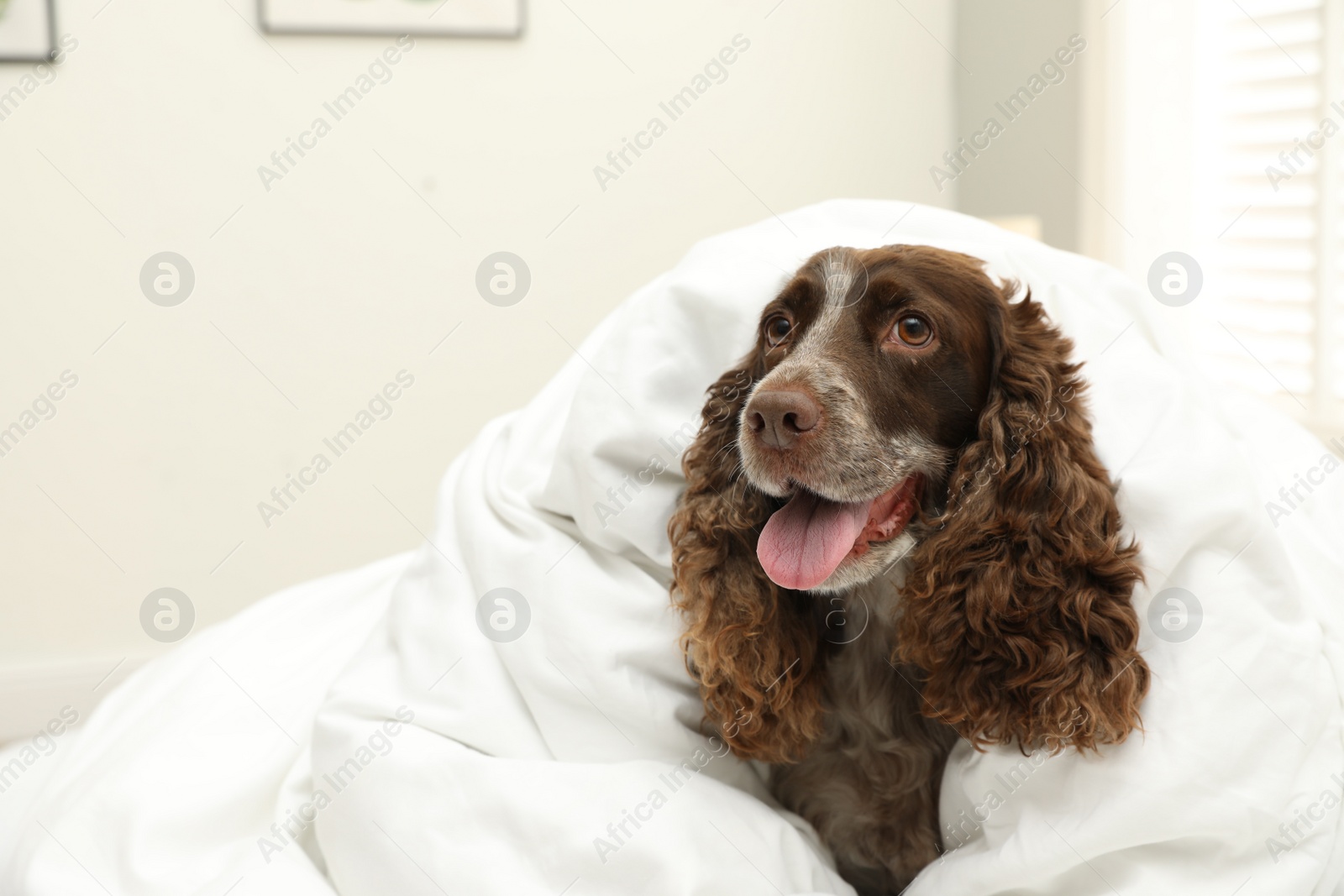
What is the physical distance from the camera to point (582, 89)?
3768mm

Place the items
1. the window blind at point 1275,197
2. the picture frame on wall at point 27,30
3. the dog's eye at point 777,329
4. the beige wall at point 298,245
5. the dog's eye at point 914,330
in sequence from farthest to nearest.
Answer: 1. the beige wall at point 298,245
2. the picture frame on wall at point 27,30
3. the window blind at point 1275,197
4. the dog's eye at point 777,329
5. the dog's eye at point 914,330

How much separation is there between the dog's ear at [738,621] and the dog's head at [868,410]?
78mm

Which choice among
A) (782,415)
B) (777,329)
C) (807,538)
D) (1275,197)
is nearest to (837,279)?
(777,329)

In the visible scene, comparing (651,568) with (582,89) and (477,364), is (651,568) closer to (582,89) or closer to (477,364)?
(477,364)

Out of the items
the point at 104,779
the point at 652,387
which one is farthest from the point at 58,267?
the point at 652,387

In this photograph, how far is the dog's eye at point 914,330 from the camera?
4.46ft

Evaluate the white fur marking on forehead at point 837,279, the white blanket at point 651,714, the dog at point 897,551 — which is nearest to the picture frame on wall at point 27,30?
the white blanket at point 651,714

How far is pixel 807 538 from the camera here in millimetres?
1370

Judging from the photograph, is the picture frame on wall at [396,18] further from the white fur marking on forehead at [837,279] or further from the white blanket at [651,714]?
the white fur marking on forehead at [837,279]

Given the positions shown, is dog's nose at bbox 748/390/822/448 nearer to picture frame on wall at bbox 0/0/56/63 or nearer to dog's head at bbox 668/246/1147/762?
dog's head at bbox 668/246/1147/762

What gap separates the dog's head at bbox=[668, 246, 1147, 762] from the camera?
4.16 feet

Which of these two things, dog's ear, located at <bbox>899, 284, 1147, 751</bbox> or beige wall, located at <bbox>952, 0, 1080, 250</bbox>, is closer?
dog's ear, located at <bbox>899, 284, 1147, 751</bbox>

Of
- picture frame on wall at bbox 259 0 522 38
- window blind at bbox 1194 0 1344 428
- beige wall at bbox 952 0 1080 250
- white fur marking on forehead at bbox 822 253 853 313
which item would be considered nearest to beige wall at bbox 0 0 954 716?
picture frame on wall at bbox 259 0 522 38

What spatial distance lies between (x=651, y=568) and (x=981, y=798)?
565 millimetres
